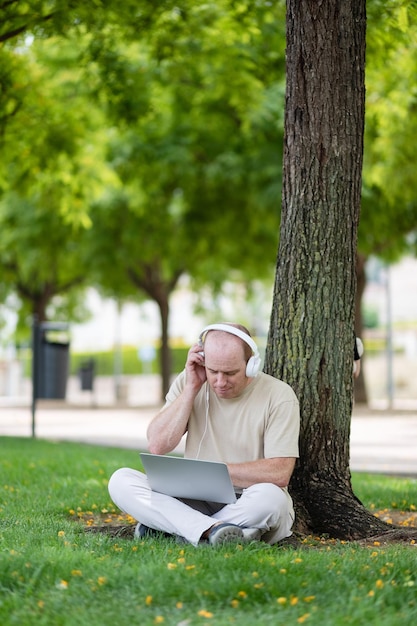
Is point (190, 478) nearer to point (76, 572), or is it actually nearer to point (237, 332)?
point (237, 332)

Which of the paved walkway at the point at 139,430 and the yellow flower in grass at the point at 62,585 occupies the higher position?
the yellow flower in grass at the point at 62,585

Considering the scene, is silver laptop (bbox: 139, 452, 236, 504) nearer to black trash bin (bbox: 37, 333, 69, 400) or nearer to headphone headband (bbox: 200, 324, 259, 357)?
headphone headband (bbox: 200, 324, 259, 357)

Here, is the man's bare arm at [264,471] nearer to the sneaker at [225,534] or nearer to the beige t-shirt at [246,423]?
the beige t-shirt at [246,423]

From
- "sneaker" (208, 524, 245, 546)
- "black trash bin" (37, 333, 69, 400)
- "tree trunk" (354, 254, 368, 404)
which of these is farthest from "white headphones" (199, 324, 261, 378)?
"tree trunk" (354, 254, 368, 404)

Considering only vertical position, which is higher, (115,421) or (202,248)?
(202,248)

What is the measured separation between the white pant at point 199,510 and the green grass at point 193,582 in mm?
143

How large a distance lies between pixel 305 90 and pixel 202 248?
17.2 metres

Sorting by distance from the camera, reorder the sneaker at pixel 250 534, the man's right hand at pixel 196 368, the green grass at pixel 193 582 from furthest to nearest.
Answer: the man's right hand at pixel 196 368 < the sneaker at pixel 250 534 < the green grass at pixel 193 582

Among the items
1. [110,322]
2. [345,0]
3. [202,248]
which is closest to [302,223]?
[345,0]

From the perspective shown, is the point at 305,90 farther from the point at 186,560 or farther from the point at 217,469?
the point at 186,560

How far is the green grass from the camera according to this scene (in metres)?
4.11

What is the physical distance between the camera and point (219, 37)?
1359cm

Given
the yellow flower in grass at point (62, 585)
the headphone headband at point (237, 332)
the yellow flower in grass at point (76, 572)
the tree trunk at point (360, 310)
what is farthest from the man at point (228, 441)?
the tree trunk at point (360, 310)

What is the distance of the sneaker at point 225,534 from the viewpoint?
5439 millimetres
